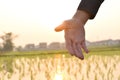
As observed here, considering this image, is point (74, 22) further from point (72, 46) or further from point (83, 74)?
point (83, 74)

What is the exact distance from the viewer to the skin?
5.99 ft

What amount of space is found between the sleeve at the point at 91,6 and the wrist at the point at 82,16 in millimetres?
21

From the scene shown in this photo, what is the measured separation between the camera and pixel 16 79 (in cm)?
333

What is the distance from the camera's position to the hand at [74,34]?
5.99 ft

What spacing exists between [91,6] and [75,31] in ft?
0.61

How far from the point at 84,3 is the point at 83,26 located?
0.14 metres

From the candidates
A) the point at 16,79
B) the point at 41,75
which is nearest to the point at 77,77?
the point at 41,75

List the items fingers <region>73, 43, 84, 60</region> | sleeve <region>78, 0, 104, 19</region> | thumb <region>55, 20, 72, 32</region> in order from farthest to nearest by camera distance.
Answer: sleeve <region>78, 0, 104, 19</region>, thumb <region>55, 20, 72, 32</region>, fingers <region>73, 43, 84, 60</region>

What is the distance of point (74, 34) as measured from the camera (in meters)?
1.87

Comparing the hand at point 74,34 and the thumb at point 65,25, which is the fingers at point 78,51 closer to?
the hand at point 74,34

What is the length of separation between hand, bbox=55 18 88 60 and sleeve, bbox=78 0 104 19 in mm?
104

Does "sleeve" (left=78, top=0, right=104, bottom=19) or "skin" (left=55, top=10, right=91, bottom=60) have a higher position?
"sleeve" (left=78, top=0, right=104, bottom=19)

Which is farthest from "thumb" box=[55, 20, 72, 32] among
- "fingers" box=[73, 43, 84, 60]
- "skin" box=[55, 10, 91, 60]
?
"fingers" box=[73, 43, 84, 60]

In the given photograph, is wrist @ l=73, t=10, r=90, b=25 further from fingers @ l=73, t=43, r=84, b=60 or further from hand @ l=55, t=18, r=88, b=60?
fingers @ l=73, t=43, r=84, b=60
